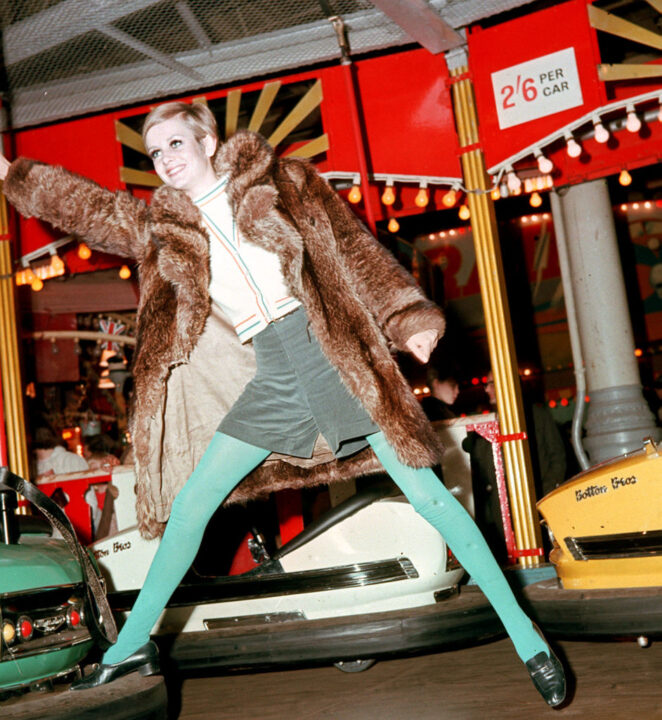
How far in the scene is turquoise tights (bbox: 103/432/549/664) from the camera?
96.8 inches

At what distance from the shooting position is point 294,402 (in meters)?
2.61

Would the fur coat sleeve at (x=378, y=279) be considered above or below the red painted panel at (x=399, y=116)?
below

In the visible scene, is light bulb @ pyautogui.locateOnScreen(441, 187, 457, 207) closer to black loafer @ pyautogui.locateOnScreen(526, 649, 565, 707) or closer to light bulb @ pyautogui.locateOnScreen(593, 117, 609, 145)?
light bulb @ pyautogui.locateOnScreen(593, 117, 609, 145)

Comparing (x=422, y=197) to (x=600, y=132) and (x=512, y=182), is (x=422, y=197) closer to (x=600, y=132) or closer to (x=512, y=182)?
(x=512, y=182)

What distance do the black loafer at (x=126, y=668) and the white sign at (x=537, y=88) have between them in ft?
10.3

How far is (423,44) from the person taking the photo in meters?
4.48

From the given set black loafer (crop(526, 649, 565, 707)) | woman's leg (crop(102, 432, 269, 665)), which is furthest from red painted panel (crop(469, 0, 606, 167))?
black loafer (crop(526, 649, 565, 707))

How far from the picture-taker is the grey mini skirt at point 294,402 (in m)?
2.57

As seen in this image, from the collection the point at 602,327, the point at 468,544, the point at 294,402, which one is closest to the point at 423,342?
the point at 294,402

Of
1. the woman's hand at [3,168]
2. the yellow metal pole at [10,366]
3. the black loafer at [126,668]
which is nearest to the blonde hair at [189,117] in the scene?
the woman's hand at [3,168]

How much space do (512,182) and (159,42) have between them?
2098mm

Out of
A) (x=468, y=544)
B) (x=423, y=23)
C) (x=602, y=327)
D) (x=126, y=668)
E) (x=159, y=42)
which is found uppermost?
(x=159, y=42)

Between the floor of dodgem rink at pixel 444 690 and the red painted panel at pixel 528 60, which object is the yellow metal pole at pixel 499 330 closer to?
the red painted panel at pixel 528 60

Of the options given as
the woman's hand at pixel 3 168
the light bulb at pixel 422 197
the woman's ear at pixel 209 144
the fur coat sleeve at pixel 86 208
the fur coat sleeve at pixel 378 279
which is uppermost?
the woman's hand at pixel 3 168
